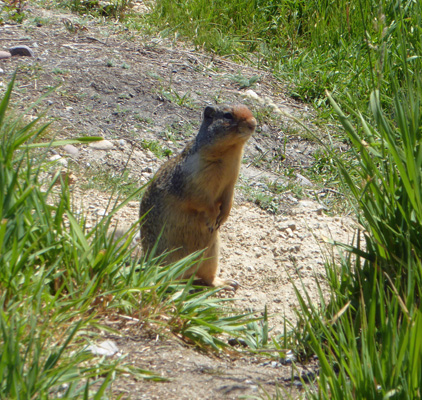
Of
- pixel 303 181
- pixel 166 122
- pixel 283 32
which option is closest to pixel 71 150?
pixel 166 122

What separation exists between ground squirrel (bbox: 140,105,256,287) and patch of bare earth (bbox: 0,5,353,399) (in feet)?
1.28

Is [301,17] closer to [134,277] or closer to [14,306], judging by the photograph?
[134,277]

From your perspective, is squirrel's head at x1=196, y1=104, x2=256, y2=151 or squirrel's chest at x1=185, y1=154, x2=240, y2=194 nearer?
squirrel's head at x1=196, y1=104, x2=256, y2=151

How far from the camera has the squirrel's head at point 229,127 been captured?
169 inches

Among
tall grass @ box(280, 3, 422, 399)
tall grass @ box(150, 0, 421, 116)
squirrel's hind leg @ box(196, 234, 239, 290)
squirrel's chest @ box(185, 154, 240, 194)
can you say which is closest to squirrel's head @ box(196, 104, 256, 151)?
squirrel's chest @ box(185, 154, 240, 194)

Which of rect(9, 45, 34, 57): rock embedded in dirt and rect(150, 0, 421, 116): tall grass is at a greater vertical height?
rect(150, 0, 421, 116): tall grass

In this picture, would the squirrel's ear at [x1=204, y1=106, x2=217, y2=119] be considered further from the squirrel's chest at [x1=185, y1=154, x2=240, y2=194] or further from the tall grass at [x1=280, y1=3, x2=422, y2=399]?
the tall grass at [x1=280, y1=3, x2=422, y2=399]

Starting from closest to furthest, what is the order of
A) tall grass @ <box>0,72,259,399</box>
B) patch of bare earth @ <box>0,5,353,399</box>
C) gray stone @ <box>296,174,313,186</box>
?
tall grass @ <box>0,72,259,399</box> < patch of bare earth @ <box>0,5,353,399</box> < gray stone @ <box>296,174,313,186</box>

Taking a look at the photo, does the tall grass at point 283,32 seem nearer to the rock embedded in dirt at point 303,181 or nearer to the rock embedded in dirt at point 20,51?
the rock embedded in dirt at point 303,181

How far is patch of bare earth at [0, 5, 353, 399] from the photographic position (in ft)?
16.2

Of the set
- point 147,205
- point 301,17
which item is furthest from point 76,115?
point 301,17

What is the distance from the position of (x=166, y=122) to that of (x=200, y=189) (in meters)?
1.87

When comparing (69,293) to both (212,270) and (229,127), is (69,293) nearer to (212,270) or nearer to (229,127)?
(229,127)

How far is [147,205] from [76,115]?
1689mm
